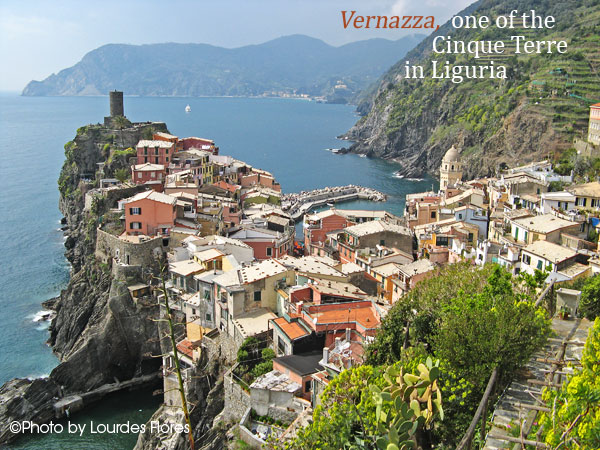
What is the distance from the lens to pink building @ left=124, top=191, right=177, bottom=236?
125 feet

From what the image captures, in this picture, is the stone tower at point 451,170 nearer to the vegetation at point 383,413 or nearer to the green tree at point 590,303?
the green tree at point 590,303

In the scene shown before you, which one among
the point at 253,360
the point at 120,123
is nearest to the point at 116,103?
the point at 120,123

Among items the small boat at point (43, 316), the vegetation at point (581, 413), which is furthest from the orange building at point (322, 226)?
the vegetation at point (581, 413)

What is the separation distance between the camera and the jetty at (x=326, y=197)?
72150mm

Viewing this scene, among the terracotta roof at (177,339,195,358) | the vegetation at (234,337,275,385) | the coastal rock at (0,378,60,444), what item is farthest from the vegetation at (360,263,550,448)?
the coastal rock at (0,378,60,444)

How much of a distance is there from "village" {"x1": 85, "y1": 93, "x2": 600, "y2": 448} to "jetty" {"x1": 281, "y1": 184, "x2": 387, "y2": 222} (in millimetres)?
18069

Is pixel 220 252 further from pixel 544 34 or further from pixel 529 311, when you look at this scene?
pixel 544 34

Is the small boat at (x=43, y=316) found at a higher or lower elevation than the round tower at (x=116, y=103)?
lower

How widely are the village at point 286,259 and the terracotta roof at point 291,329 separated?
0.26 feet

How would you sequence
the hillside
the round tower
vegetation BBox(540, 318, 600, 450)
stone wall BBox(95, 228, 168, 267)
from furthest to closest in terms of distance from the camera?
the hillside < the round tower < stone wall BBox(95, 228, 168, 267) < vegetation BBox(540, 318, 600, 450)

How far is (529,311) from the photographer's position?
1216 centimetres

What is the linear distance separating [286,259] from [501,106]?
6634cm

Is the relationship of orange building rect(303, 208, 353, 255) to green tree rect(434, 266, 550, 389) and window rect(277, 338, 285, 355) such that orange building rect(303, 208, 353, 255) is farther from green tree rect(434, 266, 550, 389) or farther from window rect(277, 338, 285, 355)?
green tree rect(434, 266, 550, 389)

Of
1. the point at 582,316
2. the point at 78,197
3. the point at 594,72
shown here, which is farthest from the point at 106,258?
the point at 594,72
